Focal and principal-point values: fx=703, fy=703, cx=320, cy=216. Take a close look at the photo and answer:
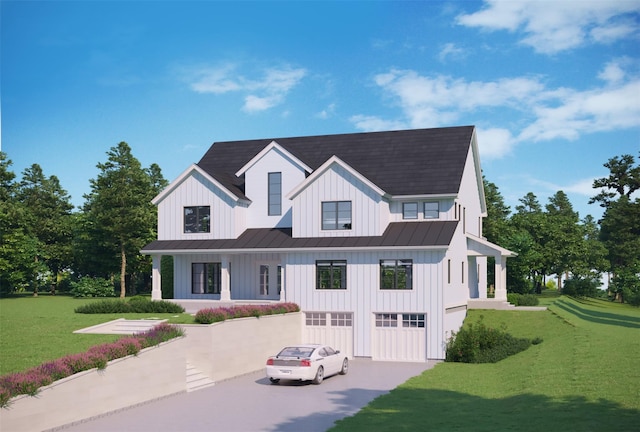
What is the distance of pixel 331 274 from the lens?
37.0 metres

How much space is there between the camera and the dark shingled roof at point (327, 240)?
35.7 metres

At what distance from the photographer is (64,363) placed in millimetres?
20594

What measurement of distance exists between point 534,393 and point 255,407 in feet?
28.8

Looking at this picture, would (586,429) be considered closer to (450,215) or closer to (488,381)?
(488,381)

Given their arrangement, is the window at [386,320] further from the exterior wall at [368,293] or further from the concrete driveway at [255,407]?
the concrete driveway at [255,407]

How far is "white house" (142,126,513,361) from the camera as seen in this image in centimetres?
3550

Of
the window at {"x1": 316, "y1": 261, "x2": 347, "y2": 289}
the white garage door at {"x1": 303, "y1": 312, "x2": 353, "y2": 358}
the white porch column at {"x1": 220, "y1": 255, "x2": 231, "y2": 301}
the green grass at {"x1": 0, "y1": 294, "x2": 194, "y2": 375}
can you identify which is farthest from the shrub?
the white porch column at {"x1": 220, "y1": 255, "x2": 231, "y2": 301}

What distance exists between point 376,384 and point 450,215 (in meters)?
13.6

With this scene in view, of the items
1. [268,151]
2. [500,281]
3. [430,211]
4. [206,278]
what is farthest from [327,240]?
[500,281]

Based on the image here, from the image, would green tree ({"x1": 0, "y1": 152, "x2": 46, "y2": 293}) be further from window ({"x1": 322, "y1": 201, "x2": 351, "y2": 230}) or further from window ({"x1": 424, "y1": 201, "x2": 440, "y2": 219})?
window ({"x1": 424, "y1": 201, "x2": 440, "y2": 219})

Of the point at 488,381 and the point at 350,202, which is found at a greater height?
the point at 350,202

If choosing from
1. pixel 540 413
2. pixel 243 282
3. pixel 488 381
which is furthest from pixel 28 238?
pixel 540 413

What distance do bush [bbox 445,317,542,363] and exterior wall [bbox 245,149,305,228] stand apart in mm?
12719

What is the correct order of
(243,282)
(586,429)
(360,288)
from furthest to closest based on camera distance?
(243,282) < (360,288) < (586,429)
